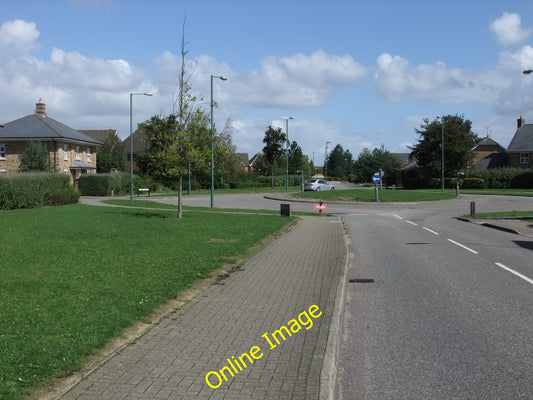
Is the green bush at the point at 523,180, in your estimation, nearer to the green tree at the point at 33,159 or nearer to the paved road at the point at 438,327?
the green tree at the point at 33,159

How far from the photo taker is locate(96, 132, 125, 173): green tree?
220 ft

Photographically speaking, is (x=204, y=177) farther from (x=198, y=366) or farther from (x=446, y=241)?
(x=198, y=366)

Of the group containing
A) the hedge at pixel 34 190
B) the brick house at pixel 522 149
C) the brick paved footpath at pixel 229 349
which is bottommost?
the brick paved footpath at pixel 229 349

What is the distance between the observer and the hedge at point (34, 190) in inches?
997

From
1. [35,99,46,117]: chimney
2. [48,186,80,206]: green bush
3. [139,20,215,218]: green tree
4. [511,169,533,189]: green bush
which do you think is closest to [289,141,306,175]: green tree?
[511,169,533,189]: green bush

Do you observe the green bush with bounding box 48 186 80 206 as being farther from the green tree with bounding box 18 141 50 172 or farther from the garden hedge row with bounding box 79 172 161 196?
the garden hedge row with bounding box 79 172 161 196

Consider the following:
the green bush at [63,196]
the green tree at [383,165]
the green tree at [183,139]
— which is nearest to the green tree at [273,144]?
the green tree at [383,165]

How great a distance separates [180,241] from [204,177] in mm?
54334

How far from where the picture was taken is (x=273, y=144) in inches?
3861

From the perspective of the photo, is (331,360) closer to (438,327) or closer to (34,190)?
(438,327)

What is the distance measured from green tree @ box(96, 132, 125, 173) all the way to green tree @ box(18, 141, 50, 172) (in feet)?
80.1

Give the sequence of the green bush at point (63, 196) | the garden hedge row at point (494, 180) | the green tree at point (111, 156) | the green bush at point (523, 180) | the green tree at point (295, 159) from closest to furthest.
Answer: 1. the green bush at point (63, 196)
2. the green bush at point (523, 180)
3. the garden hedge row at point (494, 180)
4. the green tree at point (111, 156)
5. the green tree at point (295, 159)

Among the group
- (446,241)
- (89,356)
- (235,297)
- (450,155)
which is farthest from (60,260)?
(450,155)

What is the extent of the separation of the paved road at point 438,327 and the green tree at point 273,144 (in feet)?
279
